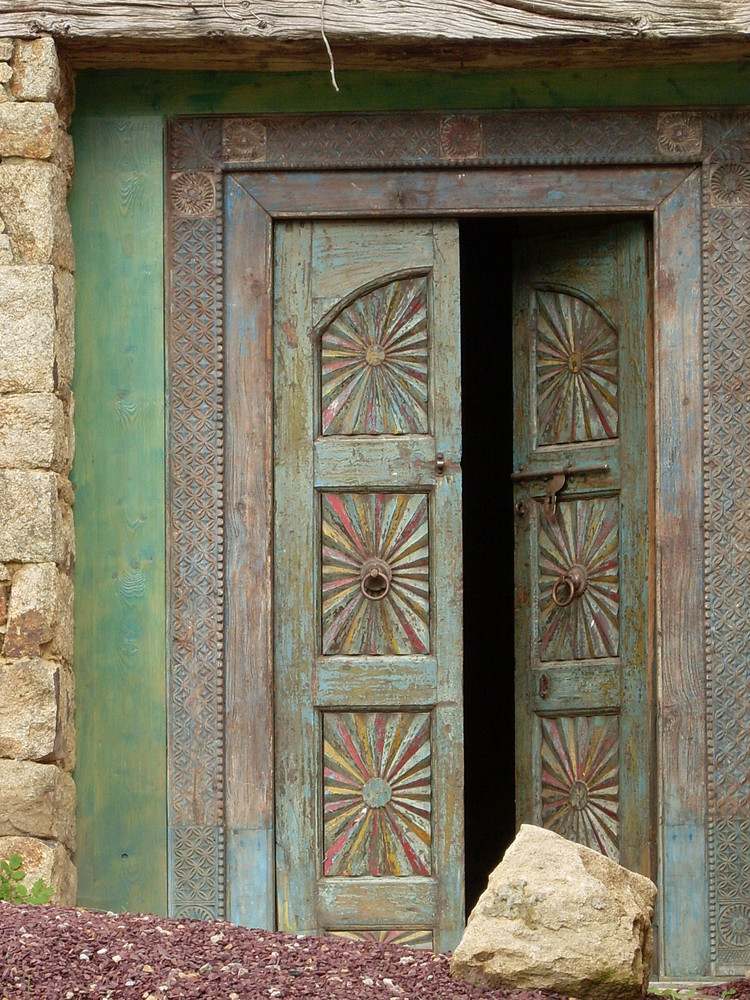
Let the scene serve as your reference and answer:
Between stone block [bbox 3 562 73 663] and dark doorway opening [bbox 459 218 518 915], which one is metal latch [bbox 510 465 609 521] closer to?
dark doorway opening [bbox 459 218 518 915]

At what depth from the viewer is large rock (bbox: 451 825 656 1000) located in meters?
3.68

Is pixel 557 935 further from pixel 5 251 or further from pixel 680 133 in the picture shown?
pixel 680 133

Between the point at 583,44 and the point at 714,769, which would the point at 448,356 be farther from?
the point at 714,769

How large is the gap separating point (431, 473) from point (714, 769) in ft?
4.82

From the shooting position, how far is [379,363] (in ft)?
17.0

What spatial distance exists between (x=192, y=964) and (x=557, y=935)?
0.96m

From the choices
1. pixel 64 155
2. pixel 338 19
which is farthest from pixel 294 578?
pixel 338 19

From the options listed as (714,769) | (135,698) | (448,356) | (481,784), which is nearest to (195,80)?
(448,356)

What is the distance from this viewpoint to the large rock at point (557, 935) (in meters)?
3.68

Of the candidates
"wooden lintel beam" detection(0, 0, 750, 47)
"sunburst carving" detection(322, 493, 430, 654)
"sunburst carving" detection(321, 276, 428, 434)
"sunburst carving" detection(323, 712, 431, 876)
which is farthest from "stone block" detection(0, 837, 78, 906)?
"wooden lintel beam" detection(0, 0, 750, 47)

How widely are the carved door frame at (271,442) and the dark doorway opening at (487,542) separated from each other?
6.91 feet

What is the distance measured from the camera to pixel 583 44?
4.86 metres

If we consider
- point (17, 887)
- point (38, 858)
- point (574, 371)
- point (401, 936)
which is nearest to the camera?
point (17, 887)

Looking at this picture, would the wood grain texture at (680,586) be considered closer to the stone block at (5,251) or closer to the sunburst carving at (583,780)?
the sunburst carving at (583,780)
